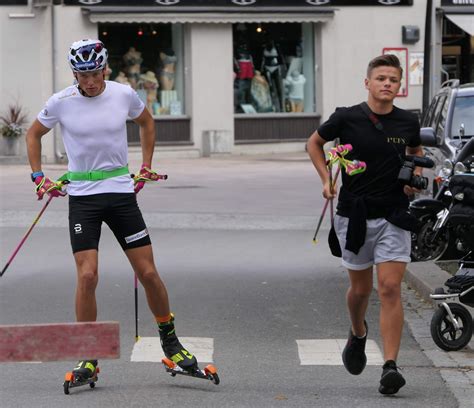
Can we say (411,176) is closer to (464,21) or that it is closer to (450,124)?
(450,124)

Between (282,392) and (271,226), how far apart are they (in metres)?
8.53

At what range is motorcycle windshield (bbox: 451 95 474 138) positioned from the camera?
13672mm

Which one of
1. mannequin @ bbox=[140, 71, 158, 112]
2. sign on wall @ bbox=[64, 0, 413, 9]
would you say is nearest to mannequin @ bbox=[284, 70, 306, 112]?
sign on wall @ bbox=[64, 0, 413, 9]

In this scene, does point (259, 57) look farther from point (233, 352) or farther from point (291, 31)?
point (233, 352)

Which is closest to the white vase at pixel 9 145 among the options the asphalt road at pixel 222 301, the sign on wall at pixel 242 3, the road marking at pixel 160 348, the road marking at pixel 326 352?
the sign on wall at pixel 242 3

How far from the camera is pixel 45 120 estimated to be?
692cm

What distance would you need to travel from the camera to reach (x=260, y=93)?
1140 inches

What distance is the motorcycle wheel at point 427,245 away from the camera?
11.4m

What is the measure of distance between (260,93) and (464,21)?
530 cm

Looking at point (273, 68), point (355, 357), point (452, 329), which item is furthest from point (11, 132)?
point (355, 357)

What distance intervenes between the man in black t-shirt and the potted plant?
1945cm

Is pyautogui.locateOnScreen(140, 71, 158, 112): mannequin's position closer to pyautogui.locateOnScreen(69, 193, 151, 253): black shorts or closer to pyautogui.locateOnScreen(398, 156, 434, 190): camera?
pyautogui.locateOnScreen(69, 193, 151, 253): black shorts

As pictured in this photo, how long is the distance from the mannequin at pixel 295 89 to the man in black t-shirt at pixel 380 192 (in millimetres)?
22546

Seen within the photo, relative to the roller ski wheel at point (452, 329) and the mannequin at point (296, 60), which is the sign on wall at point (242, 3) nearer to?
the mannequin at point (296, 60)
